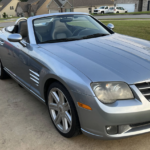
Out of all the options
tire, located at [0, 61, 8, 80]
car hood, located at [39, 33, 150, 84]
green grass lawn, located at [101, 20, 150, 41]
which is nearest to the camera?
car hood, located at [39, 33, 150, 84]

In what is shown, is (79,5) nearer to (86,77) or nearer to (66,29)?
(66,29)

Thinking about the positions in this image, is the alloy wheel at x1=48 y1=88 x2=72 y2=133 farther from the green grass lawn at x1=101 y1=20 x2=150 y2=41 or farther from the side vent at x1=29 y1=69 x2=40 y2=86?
the green grass lawn at x1=101 y1=20 x2=150 y2=41

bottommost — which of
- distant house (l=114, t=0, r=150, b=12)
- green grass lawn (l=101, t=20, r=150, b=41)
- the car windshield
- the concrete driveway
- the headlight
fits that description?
the concrete driveway

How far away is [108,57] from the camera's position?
2455mm

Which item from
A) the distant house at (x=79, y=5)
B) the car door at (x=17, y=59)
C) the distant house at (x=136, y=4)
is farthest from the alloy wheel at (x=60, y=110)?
the distant house at (x=79, y=5)

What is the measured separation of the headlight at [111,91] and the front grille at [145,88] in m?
0.11

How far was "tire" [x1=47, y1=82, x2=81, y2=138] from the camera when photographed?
221 centimetres

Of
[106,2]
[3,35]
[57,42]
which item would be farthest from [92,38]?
[106,2]

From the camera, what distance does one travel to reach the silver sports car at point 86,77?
1.95m

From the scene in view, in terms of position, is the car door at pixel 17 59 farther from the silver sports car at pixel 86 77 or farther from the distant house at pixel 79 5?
the distant house at pixel 79 5

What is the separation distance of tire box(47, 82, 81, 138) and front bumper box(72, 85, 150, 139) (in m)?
0.17

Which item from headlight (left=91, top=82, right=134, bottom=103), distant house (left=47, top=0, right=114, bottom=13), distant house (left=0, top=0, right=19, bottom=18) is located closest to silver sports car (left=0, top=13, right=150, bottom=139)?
headlight (left=91, top=82, right=134, bottom=103)

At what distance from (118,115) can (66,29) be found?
207 centimetres

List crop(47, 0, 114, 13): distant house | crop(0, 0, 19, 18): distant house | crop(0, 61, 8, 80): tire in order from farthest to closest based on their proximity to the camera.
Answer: crop(0, 0, 19, 18): distant house
crop(47, 0, 114, 13): distant house
crop(0, 61, 8, 80): tire
